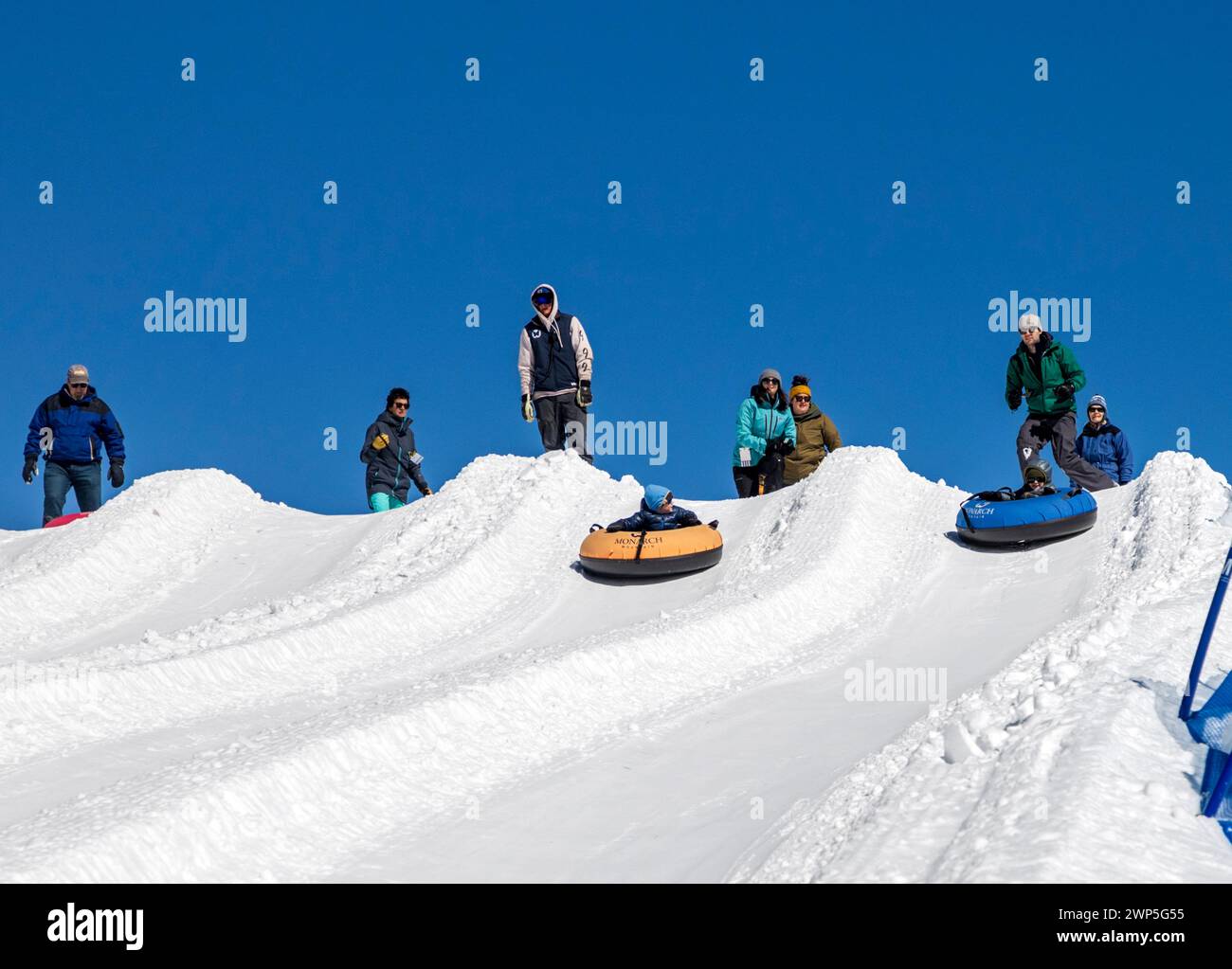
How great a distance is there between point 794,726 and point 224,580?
6.64 m

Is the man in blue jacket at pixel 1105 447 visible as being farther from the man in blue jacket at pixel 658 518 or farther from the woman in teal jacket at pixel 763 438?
the man in blue jacket at pixel 658 518

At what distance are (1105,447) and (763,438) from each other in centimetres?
334

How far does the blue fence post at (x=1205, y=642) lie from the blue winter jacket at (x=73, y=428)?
37.3ft

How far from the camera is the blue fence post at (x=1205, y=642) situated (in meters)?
4.99

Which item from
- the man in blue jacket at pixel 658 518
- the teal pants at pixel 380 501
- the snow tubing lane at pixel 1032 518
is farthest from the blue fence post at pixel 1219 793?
the teal pants at pixel 380 501

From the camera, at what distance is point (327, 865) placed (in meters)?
5.04

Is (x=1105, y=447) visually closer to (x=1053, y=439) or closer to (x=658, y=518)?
(x=1053, y=439)

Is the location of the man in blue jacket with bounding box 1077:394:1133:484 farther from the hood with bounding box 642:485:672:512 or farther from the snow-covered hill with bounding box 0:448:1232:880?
the hood with bounding box 642:485:672:512

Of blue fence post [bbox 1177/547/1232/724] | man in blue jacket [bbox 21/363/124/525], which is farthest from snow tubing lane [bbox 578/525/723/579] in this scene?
man in blue jacket [bbox 21/363/124/525]

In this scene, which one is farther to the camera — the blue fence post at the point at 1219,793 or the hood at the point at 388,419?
the hood at the point at 388,419

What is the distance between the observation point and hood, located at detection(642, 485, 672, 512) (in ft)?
35.2

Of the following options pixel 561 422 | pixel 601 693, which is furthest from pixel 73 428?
pixel 601 693

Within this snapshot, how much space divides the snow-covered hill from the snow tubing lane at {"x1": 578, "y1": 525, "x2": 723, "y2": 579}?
0.67 ft
